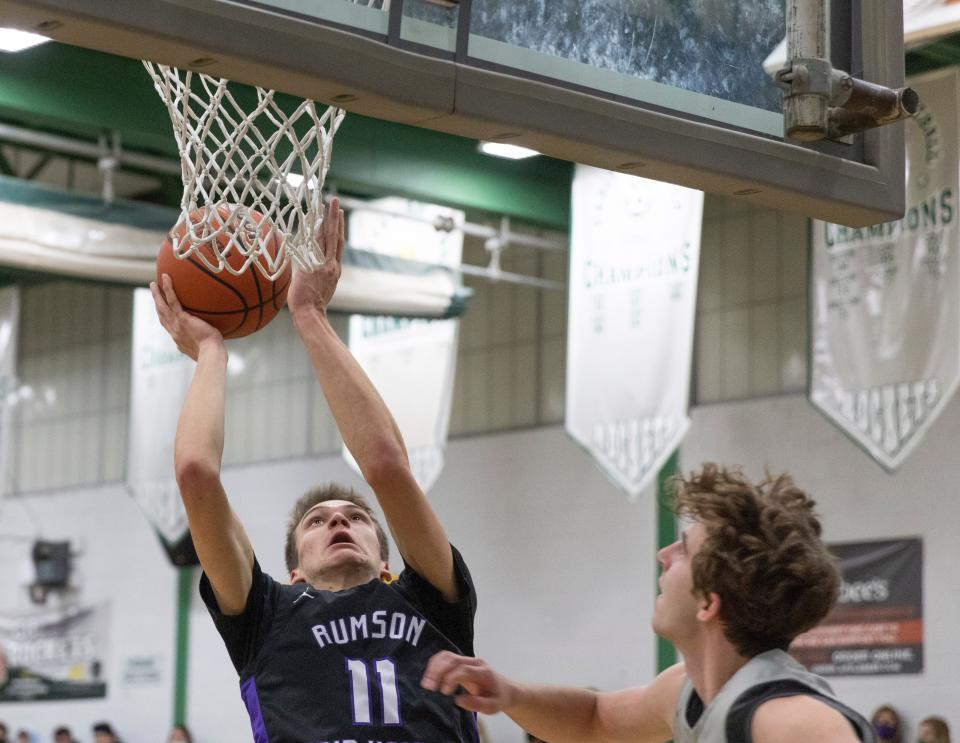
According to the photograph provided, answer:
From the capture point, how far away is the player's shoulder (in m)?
2.33

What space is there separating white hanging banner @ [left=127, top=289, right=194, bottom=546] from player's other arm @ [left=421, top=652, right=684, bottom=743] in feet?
31.6

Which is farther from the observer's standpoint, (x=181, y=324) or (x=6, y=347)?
(x=6, y=347)

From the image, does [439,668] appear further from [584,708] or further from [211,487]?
[211,487]

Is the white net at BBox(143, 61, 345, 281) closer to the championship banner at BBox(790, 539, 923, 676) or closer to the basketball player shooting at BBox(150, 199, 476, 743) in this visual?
the basketball player shooting at BBox(150, 199, 476, 743)

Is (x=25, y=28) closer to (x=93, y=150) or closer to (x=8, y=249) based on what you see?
(x=8, y=249)

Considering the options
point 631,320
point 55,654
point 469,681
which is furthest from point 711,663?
point 55,654

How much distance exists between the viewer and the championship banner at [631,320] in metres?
9.29

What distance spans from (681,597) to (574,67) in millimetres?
1205

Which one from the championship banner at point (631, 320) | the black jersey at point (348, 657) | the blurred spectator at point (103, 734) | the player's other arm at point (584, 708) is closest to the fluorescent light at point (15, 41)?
the championship banner at point (631, 320)

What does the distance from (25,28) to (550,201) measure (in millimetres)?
9589

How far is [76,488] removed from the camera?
58.2 feet

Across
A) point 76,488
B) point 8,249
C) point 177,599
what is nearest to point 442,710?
point 8,249

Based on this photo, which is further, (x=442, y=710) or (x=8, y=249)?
(x=8, y=249)

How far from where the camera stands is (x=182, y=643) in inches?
634
